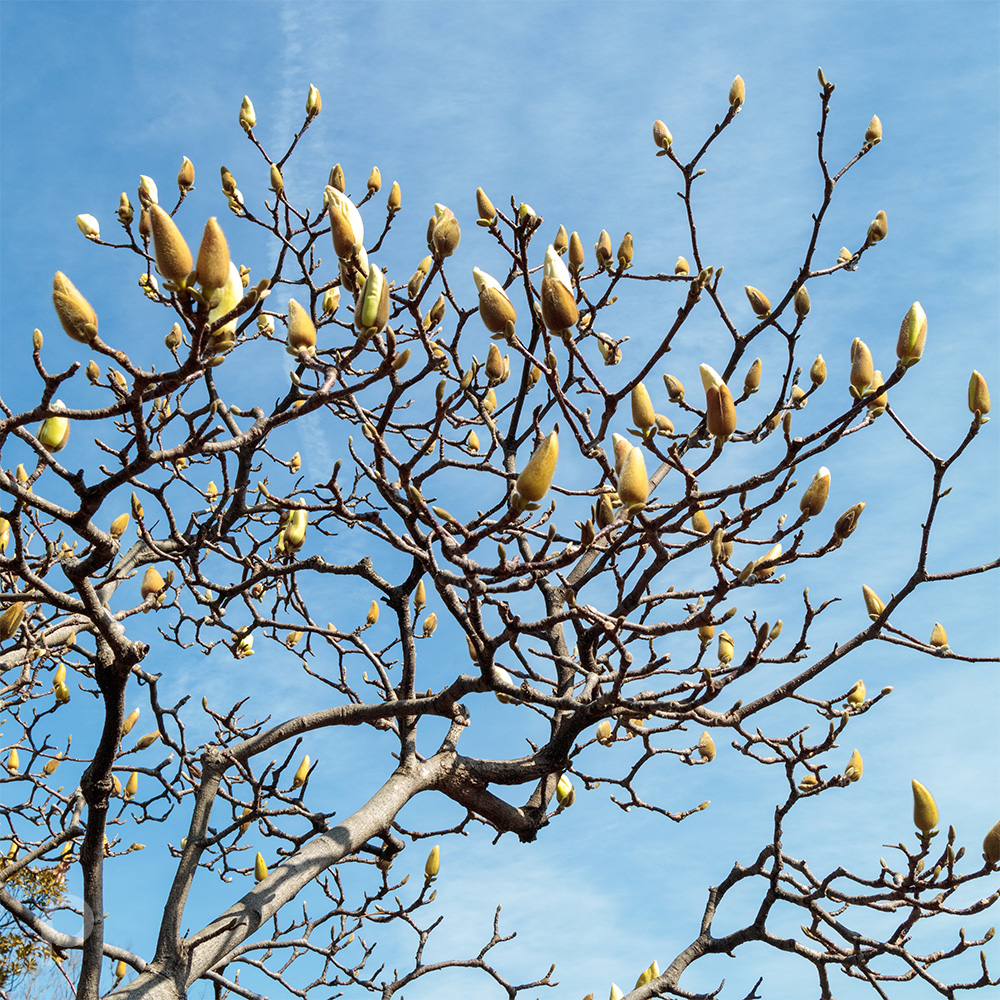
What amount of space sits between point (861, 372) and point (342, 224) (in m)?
1.26

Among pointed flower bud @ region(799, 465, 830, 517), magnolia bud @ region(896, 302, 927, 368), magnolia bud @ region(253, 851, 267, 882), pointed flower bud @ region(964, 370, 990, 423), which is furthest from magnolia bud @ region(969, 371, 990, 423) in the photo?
magnolia bud @ region(253, 851, 267, 882)

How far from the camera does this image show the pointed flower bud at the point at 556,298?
1.87 metres

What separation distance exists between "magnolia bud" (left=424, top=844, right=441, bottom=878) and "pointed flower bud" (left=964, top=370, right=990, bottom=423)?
281 centimetres

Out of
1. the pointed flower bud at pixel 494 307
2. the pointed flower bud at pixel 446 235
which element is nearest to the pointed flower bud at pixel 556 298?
the pointed flower bud at pixel 494 307

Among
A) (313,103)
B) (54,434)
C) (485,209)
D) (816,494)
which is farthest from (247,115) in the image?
(816,494)

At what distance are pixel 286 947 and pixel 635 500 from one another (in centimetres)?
337

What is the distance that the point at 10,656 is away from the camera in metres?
4.22

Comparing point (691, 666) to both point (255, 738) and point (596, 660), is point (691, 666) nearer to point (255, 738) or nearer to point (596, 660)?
point (596, 660)

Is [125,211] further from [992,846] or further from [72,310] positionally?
[992,846]

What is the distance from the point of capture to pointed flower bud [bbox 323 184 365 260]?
70.7 inches

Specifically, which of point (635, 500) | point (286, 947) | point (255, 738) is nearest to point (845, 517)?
point (635, 500)

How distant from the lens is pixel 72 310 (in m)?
1.61

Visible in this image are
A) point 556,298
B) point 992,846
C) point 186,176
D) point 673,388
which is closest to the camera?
point 556,298

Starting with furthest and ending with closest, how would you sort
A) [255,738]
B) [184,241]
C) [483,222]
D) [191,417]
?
[255,738]
[483,222]
[191,417]
[184,241]
